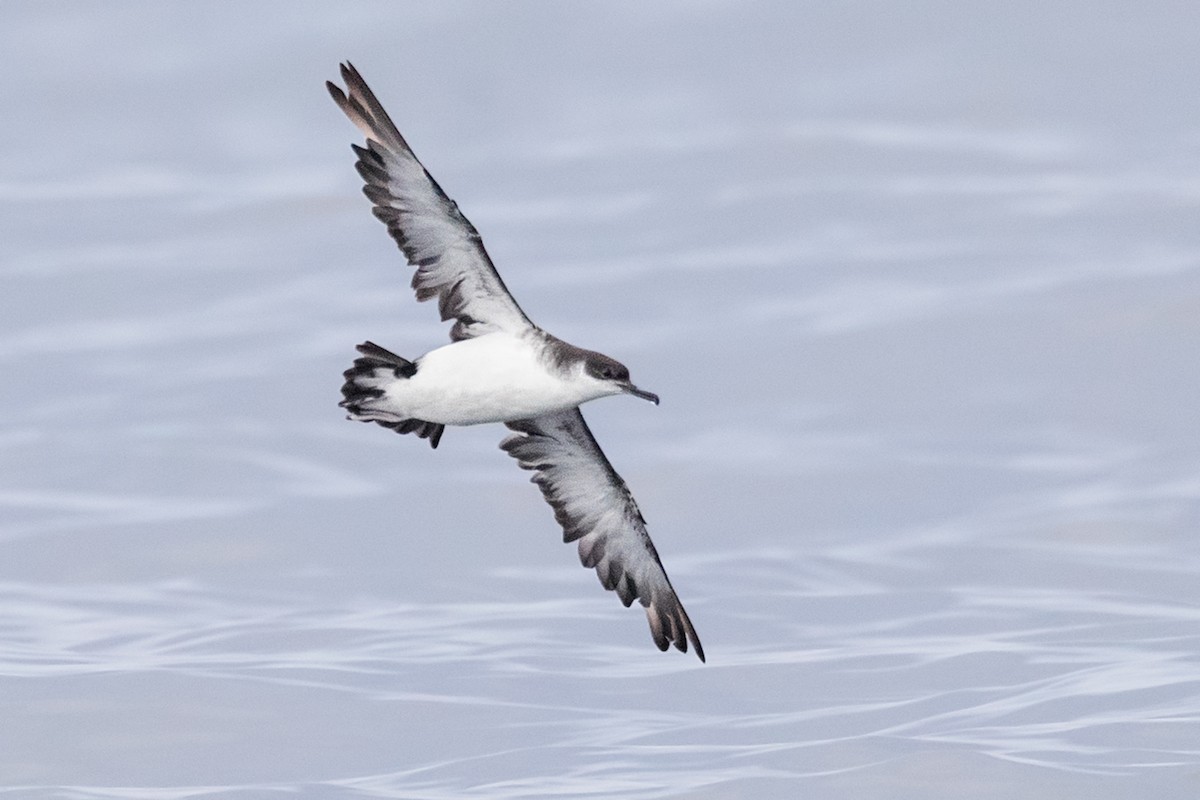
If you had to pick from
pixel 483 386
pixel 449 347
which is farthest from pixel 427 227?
pixel 483 386

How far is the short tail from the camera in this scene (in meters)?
13.6

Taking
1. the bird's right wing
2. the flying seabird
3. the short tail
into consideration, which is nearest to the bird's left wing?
the flying seabird

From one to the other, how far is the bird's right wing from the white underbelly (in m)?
0.28

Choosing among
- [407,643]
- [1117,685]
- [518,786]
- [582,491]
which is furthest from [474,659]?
[582,491]

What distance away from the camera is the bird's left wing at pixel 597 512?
15.0 meters

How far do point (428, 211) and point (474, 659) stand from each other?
10.0m

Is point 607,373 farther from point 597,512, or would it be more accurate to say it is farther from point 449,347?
point 597,512

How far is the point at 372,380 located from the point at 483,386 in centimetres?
73

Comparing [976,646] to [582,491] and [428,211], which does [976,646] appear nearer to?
[582,491]

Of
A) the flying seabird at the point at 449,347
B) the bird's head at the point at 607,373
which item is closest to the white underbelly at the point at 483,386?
the flying seabird at the point at 449,347

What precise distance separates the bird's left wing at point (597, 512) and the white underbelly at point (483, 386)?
56.0 inches

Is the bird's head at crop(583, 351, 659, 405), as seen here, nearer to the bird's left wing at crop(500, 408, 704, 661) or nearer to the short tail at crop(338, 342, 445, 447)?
the short tail at crop(338, 342, 445, 447)

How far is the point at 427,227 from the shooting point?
13758 millimetres

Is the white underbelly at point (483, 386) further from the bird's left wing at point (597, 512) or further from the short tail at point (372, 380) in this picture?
the bird's left wing at point (597, 512)
